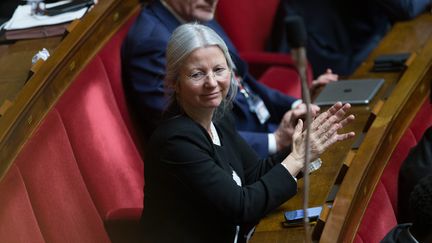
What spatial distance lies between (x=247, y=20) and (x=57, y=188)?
3.53 ft

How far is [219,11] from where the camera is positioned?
7.06 feet

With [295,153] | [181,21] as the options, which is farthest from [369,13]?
[295,153]

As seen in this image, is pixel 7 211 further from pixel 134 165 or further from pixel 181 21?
pixel 181 21

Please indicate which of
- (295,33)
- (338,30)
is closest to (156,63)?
(295,33)

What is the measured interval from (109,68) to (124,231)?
1.09ft

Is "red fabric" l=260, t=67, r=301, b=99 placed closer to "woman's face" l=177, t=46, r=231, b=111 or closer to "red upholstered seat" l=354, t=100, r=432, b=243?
"red upholstered seat" l=354, t=100, r=432, b=243

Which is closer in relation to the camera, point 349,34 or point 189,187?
point 189,187

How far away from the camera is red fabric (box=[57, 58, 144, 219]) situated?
133 cm

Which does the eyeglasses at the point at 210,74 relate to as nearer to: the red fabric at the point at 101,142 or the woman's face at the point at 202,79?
the woman's face at the point at 202,79

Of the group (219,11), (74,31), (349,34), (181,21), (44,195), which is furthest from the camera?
(349,34)

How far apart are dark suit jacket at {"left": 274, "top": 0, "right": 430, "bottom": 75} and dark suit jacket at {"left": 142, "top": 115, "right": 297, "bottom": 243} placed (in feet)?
3.81

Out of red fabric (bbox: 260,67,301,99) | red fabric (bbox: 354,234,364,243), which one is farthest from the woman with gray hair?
red fabric (bbox: 260,67,301,99)

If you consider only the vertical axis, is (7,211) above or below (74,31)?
below

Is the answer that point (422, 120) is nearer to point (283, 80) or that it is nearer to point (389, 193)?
point (389, 193)
